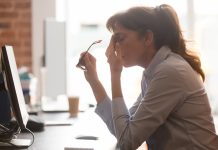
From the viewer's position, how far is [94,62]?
1757mm

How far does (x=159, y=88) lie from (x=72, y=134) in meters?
0.59

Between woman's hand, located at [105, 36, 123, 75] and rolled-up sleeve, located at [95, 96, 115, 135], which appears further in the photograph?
rolled-up sleeve, located at [95, 96, 115, 135]

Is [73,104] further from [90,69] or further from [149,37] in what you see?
[149,37]

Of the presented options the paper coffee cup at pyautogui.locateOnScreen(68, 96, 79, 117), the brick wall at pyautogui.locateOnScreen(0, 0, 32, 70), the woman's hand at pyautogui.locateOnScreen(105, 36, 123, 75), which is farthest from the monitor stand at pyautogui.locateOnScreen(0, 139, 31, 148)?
the brick wall at pyautogui.locateOnScreen(0, 0, 32, 70)

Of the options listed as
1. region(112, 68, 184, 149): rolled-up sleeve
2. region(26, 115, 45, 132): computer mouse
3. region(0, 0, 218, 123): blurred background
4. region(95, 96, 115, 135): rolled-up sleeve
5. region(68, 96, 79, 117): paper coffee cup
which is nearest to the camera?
region(112, 68, 184, 149): rolled-up sleeve

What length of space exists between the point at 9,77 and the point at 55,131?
0.59 meters

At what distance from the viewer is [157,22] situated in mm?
1479

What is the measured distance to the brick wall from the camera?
388 centimetres

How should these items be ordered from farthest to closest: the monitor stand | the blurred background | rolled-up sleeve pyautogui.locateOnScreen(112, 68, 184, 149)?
the blurred background → the monitor stand → rolled-up sleeve pyautogui.locateOnScreen(112, 68, 184, 149)

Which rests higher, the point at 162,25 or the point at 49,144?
the point at 162,25

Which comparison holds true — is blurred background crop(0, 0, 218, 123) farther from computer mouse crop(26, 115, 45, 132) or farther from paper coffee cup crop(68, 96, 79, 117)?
computer mouse crop(26, 115, 45, 132)

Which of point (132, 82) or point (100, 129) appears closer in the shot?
point (100, 129)

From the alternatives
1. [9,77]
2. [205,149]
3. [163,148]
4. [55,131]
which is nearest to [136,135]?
[163,148]

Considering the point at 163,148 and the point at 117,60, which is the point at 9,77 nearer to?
the point at 117,60
